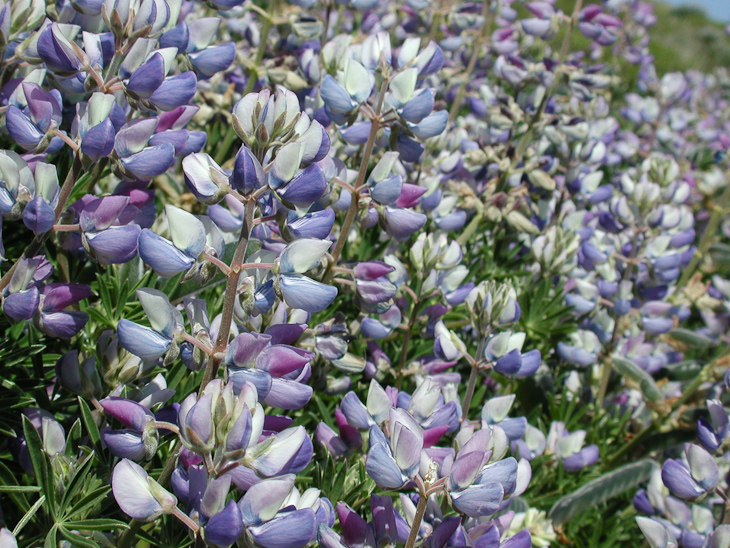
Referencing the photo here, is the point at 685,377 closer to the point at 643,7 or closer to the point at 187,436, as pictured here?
A: the point at 187,436

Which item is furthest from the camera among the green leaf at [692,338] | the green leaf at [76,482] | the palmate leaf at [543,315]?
the green leaf at [692,338]

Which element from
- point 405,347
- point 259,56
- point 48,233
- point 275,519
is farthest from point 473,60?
point 275,519

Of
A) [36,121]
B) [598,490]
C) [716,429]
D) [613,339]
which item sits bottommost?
[598,490]

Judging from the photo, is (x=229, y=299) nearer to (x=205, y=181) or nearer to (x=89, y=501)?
(x=205, y=181)

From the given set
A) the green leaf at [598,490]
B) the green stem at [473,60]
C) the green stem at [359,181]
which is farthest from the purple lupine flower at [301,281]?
the green stem at [473,60]

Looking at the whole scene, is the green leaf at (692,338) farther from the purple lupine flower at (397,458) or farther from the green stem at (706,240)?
the purple lupine flower at (397,458)

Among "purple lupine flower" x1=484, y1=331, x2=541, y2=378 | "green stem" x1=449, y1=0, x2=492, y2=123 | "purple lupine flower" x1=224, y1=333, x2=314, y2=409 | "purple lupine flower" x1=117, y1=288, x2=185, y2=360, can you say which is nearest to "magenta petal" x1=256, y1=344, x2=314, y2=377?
"purple lupine flower" x1=224, y1=333, x2=314, y2=409
